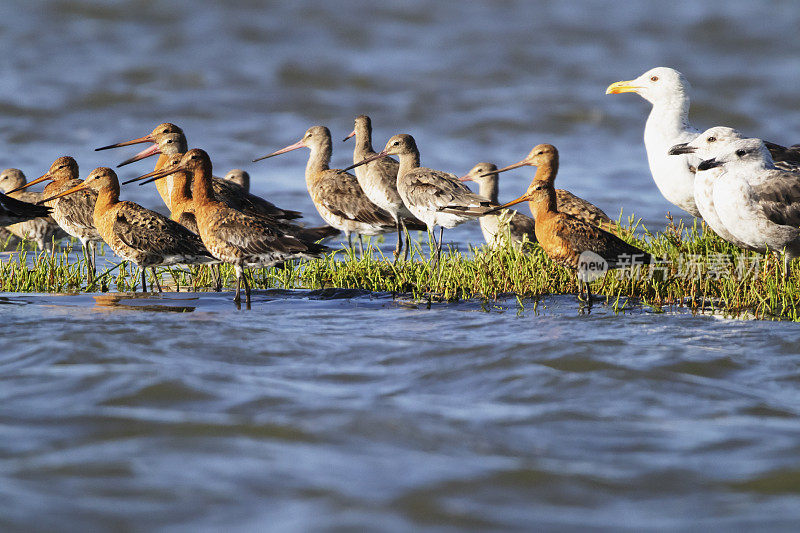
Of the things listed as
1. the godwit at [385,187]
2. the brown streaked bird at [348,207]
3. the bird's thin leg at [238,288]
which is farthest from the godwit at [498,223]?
the bird's thin leg at [238,288]

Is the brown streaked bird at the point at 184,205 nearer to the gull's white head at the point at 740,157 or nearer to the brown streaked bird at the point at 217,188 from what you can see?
the brown streaked bird at the point at 217,188

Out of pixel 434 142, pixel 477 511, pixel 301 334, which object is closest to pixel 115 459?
pixel 477 511

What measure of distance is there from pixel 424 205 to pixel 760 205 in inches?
158

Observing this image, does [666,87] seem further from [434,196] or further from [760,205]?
[434,196]

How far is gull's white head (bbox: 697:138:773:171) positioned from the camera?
916 centimetres

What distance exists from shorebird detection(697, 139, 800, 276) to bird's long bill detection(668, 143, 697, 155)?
80 centimetres

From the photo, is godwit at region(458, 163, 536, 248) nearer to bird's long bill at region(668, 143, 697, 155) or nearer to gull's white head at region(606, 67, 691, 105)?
bird's long bill at region(668, 143, 697, 155)

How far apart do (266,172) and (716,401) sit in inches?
652

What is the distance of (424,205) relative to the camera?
11.6 metres

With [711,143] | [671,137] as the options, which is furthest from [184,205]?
[711,143]

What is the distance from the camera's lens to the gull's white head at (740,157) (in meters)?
9.16

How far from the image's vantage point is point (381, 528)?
4.38 metres

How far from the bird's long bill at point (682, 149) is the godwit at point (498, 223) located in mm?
1688

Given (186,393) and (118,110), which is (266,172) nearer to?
(118,110)
